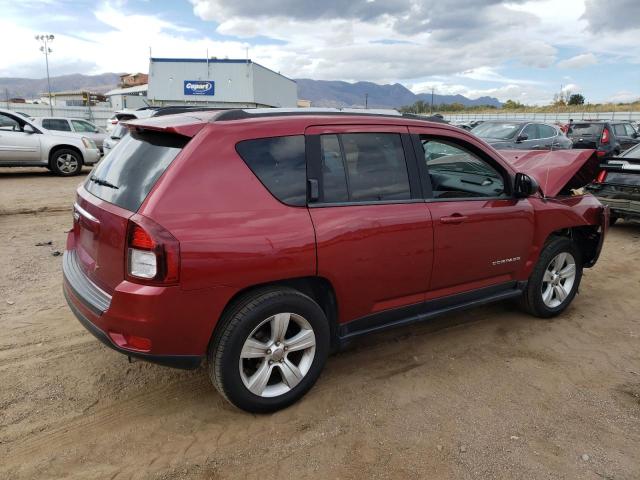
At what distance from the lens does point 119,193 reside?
9.15 ft

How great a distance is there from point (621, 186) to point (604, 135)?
10.0 m

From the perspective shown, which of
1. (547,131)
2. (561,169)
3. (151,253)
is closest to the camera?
(151,253)

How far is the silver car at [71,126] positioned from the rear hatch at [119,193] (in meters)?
12.7

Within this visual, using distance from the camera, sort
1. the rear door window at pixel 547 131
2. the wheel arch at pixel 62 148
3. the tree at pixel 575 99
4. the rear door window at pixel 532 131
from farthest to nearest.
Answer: the tree at pixel 575 99 < the rear door window at pixel 547 131 < the wheel arch at pixel 62 148 < the rear door window at pixel 532 131

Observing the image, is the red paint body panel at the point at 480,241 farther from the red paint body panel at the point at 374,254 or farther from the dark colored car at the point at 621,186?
the dark colored car at the point at 621,186

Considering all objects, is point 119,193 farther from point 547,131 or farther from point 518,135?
point 547,131

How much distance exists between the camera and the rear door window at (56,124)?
47.3ft

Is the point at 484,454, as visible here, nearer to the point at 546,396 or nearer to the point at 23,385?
the point at 546,396

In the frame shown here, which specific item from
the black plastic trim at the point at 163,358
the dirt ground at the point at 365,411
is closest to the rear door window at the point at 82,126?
the dirt ground at the point at 365,411

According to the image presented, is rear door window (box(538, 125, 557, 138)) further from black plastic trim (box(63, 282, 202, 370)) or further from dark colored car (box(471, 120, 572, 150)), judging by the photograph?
black plastic trim (box(63, 282, 202, 370))

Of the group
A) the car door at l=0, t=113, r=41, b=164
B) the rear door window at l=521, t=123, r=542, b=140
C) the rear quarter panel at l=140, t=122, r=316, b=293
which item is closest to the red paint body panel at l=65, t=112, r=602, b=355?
the rear quarter panel at l=140, t=122, r=316, b=293

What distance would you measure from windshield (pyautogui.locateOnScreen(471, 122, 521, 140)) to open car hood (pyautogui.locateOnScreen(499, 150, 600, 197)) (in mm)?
7822

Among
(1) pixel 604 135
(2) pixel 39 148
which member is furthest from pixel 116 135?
(1) pixel 604 135

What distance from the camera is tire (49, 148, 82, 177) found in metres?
12.8
